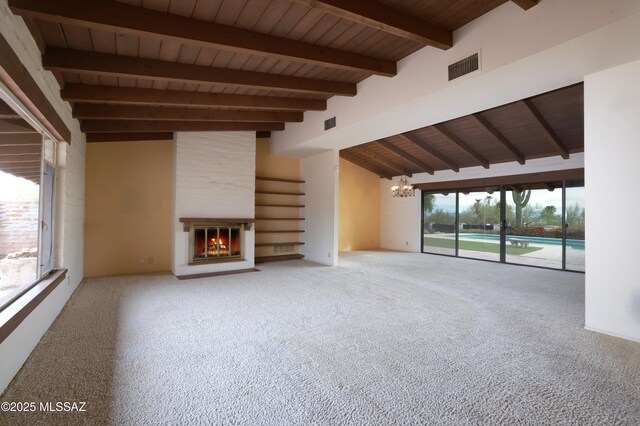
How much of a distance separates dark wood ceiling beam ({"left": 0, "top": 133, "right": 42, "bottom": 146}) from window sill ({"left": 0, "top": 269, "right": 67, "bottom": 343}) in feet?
4.03

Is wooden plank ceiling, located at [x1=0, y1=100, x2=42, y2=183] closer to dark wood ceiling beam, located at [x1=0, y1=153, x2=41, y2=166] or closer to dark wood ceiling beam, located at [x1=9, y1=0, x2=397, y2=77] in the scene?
dark wood ceiling beam, located at [x1=0, y1=153, x2=41, y2=166]

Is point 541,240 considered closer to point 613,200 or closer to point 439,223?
point 439,223

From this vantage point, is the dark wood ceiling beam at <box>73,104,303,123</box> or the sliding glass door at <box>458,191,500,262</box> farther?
the sliding glass door at <box>458,191,500,262</box>

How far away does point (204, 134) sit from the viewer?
631 cm

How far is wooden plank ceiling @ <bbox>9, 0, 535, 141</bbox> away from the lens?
269 centimetres

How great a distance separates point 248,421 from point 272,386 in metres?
0.38

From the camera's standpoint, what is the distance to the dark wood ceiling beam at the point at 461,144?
273 inches

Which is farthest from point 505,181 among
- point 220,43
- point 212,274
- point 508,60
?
point 220,43

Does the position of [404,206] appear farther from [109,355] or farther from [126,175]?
[109,355]

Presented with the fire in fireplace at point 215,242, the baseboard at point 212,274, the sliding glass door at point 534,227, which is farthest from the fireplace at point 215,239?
the sliding glass door at point 534,227

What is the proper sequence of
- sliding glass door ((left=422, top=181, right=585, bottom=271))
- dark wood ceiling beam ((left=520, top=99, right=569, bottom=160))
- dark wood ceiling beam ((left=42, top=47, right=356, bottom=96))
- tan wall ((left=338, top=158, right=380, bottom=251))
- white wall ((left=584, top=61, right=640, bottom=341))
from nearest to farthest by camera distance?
white wall ((left=584, top=61, right=640, bottom=341)) → dark wood ceiling beam ((left=42, top=47, right=356, bottom=96)) → dark wood ceiling beam ((left=520, top=99, right=569, bottom=160)) → sliding glass door ((left=422, top=181, right=585, bottom=271)) → tan wall ((left=338, top=158, right=380, bottom=251))

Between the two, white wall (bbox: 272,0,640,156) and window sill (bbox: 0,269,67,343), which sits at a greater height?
white wall (bbox: 272,0,640,156)

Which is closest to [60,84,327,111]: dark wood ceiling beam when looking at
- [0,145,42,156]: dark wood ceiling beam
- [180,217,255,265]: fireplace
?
[0,145,42,156]: dark wood ceiling beam

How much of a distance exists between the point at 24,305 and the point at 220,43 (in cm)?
281
